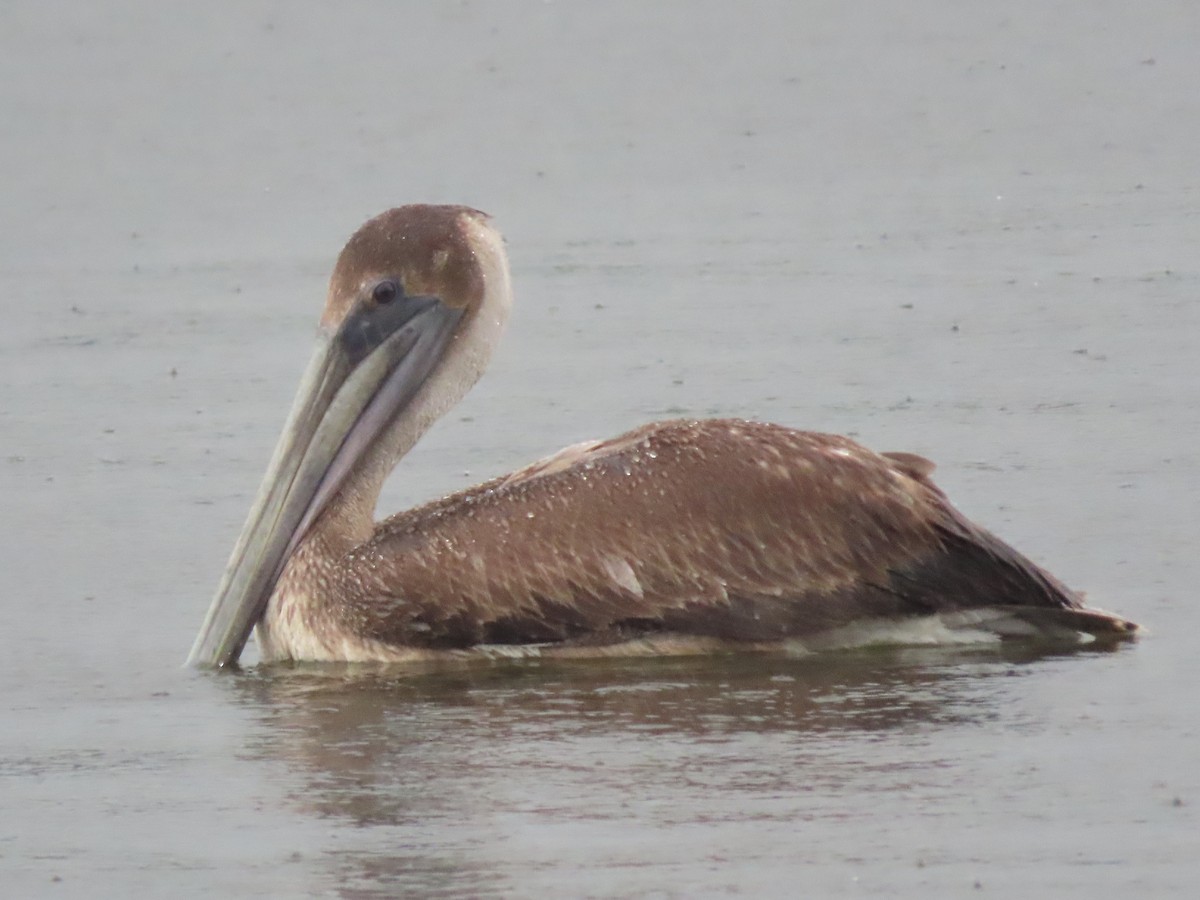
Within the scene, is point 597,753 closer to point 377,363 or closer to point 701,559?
point 701,559

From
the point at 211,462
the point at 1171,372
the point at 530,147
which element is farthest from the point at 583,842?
the point at 530,147

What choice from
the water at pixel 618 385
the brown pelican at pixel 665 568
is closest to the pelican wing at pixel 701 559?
the brown pelican at pixel 665 568

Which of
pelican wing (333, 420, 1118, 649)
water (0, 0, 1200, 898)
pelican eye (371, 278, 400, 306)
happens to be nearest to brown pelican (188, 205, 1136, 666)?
pelican wing (333, 420, 1118, 649)

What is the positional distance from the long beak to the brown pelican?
0.04 metres

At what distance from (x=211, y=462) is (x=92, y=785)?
3072 millimetres

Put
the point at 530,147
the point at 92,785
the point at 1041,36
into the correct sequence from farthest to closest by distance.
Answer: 1. the point at 1041,36
2. the point at 530,147
3. the point at 92,785

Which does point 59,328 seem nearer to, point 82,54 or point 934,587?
point 934,587

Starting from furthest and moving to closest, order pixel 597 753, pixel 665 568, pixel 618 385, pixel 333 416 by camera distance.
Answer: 1. pixel 618 385
2. pixel 333 416
3. pixel 665 568
4. pixel 597 753

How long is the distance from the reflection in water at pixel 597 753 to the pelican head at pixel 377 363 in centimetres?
46

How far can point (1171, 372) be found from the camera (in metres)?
8.82

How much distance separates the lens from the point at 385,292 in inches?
271

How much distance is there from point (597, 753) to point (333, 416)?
171 centimetres

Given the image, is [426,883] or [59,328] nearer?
[426,883]

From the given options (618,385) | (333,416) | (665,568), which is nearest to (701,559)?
(665,568)
